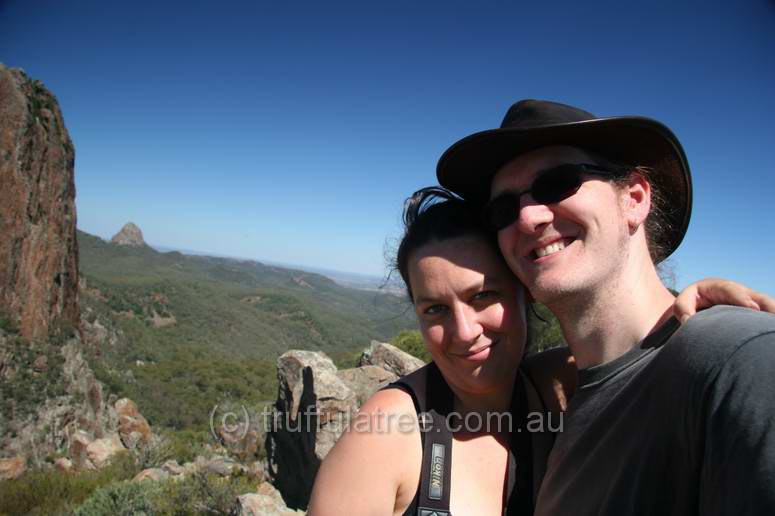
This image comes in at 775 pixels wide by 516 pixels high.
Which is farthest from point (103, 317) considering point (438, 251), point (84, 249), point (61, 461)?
point (84, 249)

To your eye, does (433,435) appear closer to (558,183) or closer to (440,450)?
(440,450)

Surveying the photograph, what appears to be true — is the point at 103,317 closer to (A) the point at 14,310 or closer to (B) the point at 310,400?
(A) the point at 14,310

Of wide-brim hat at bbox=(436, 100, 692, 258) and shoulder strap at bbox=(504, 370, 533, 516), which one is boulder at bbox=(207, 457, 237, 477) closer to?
shoulder strap at bbox=(504, 370, 533, 516)

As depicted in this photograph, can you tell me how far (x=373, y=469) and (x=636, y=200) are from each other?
1330 millimetres

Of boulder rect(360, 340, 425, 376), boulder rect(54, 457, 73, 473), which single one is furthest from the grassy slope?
boulder rect(54, 457, 73, 473)

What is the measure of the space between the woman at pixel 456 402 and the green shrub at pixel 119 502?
762 centimetres

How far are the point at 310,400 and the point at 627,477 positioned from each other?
6.55 m

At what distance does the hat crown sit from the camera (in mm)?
1469

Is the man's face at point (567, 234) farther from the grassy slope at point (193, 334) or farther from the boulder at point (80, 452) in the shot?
the boulder at point (80, 452)

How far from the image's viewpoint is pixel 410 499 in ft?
4.94

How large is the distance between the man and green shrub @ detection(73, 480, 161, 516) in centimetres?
821

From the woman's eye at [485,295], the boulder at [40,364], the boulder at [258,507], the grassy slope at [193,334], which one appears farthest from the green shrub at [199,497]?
the boulder at [40,364]

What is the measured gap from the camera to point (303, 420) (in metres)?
7.21

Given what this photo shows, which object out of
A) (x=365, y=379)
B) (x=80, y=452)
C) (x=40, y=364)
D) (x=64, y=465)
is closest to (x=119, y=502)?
(x=365, y=379)
